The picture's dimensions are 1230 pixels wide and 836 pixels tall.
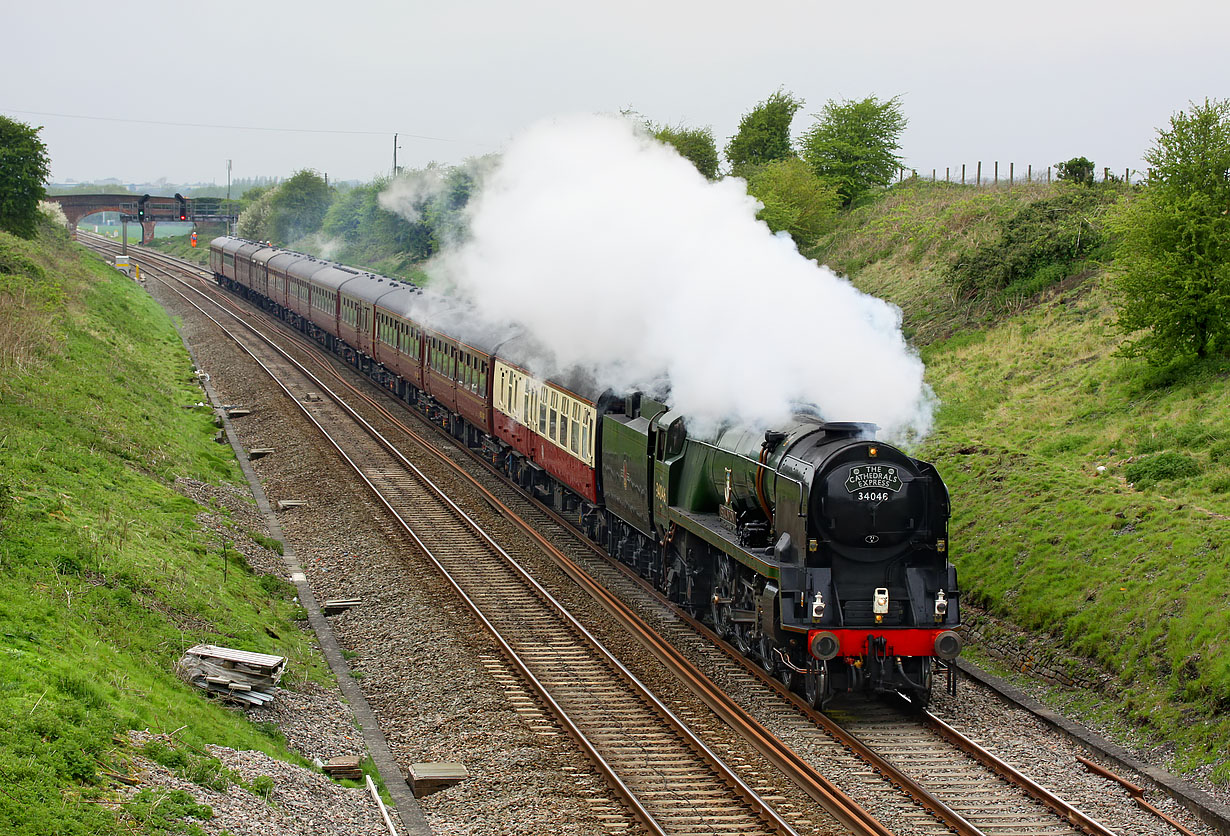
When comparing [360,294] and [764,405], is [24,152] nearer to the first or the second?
[360,294]

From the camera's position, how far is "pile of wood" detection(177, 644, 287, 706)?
11625 mm

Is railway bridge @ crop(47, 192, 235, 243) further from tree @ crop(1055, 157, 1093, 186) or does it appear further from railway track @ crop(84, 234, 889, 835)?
railway track @ crop(84, 234, 889, 835)

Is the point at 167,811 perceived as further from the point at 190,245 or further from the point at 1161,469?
the point at 190,245

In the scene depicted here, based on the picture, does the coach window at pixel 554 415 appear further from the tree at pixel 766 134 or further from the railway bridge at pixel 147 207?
the railway bridge at pixel 147 207

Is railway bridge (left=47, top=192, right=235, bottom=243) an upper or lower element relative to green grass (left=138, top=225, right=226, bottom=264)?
upper

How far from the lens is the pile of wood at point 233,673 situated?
11.6 m

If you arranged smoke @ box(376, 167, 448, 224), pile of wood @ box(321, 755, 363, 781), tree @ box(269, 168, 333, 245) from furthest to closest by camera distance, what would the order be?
tree @ box(269, 168, 333, 245), smoke @ box(376, 167, 448, 224), pile of wood @ box(321, 755, 363, 781)

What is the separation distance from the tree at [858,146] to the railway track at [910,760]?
3737 centimetres

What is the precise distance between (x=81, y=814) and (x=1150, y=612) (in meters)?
11.7

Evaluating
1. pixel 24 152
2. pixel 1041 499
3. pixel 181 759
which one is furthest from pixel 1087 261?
pixel 24 152

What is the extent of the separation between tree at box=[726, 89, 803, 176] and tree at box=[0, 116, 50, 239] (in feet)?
109

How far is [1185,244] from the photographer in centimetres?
2028

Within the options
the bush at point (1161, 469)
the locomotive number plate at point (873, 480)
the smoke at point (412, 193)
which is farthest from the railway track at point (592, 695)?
the smoke at point (412, 193)

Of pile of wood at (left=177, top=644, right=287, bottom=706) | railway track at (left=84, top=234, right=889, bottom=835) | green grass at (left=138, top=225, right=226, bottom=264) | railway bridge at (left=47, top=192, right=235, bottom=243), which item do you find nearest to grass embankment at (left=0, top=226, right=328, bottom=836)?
pile of wood at (left=177, top=644, right=287, bottom=706)
